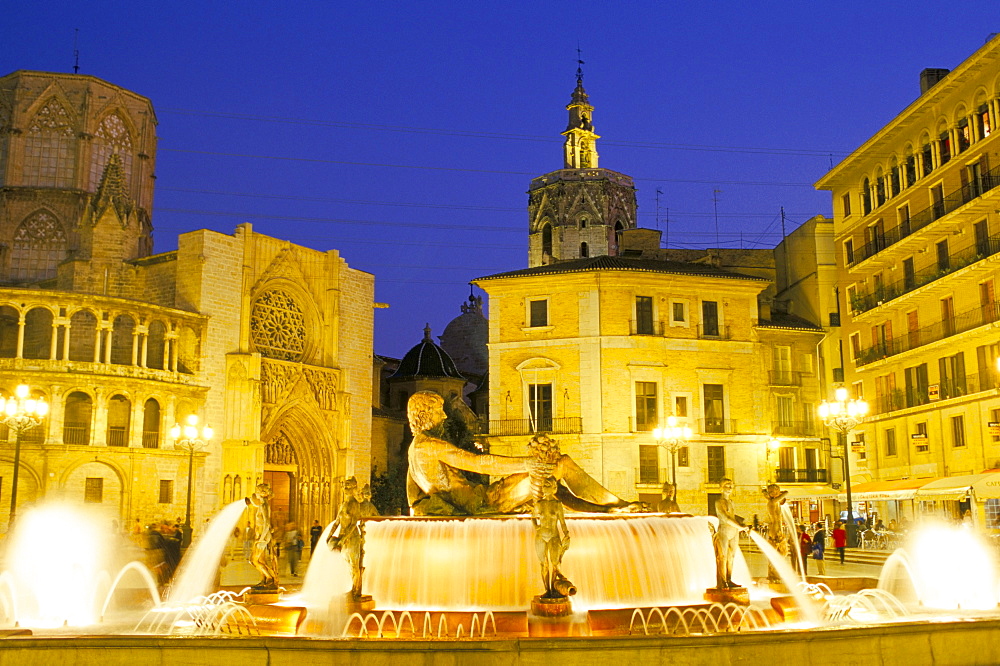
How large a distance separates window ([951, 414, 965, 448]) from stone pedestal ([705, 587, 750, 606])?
24.9m

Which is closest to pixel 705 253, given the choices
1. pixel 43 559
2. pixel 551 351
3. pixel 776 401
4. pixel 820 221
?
pixel 820 221

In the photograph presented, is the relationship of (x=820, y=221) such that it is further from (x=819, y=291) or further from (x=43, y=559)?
(x=43, y=559)

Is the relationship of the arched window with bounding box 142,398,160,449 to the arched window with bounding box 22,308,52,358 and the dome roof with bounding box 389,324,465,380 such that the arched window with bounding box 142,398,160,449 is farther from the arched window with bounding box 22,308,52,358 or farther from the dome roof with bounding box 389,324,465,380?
the dome roof with bounding box 389,324,465,380

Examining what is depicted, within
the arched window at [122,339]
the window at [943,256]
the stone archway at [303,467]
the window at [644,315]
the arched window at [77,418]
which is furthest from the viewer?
the stone archway at [303,467]

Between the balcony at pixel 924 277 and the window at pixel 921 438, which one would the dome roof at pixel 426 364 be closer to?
the balcony at pixel 924 277

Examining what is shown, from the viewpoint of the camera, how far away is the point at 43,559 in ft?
72.3

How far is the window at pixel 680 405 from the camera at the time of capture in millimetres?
40625

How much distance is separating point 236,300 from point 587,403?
1582cm

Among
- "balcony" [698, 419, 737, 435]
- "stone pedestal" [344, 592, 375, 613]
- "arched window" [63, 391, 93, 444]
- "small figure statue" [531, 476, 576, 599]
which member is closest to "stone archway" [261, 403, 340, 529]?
"arched window" [63, 391, 93, 444]

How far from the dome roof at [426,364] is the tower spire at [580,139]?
70.6ft

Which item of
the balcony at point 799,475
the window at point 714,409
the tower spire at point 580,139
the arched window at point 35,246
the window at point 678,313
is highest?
the tower spire at point 580,139

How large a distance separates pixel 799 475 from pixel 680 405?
272 inches

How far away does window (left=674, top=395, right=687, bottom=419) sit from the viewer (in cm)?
4062

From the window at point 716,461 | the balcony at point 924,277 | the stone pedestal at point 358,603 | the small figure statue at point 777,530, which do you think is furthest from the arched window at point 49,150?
the small figure statue at point 777,530
